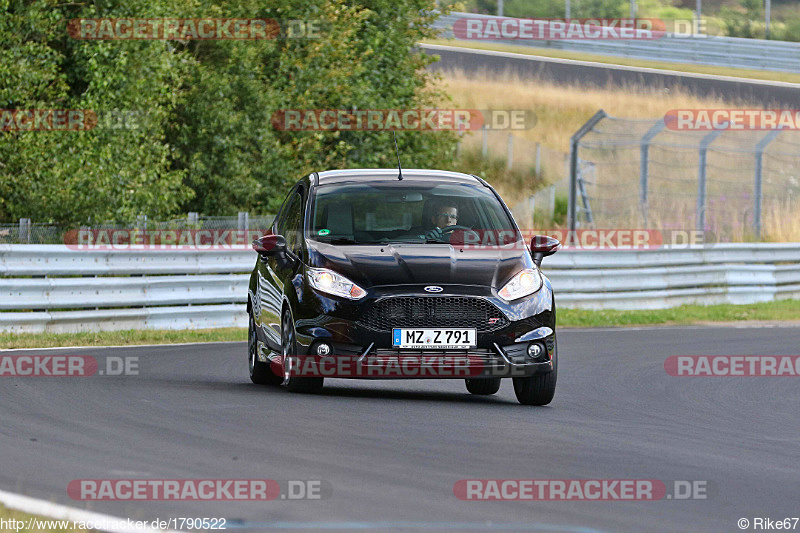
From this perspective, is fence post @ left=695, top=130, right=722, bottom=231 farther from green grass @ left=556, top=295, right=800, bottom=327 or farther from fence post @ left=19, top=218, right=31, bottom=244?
fence post @ left=19, top=218, right=31, bottom=244

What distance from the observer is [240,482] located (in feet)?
22.0

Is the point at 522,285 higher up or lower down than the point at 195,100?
lower down

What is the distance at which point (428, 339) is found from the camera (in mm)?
9859

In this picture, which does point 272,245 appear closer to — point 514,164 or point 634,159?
point 634,159

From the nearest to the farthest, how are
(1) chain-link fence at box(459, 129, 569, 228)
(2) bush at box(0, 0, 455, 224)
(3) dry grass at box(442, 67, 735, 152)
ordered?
Answer: 1. (2) bush at box(0, 0, 455, 224)
2. (1) chain-link fence at box(459, 129, 569, 228)
3. (3) dry grass at box(442, 67, 735, 152)

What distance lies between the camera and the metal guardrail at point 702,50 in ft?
160

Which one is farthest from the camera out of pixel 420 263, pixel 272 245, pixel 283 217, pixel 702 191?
pixel 702 191

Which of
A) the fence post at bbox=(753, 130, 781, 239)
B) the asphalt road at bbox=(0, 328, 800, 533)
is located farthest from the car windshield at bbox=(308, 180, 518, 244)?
the fence post at bbox=(753, 130, 781, 239)

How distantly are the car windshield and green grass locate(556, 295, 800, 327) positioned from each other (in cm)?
897

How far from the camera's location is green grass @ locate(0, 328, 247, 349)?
587 inches

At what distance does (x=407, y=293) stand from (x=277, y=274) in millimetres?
1562

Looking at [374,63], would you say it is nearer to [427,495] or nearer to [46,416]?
[46,416]

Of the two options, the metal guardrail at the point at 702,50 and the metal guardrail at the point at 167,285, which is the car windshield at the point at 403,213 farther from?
the metal guardrail at the point at 702,50

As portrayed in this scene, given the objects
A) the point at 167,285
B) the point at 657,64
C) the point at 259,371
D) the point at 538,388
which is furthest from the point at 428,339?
the point at 657,64
